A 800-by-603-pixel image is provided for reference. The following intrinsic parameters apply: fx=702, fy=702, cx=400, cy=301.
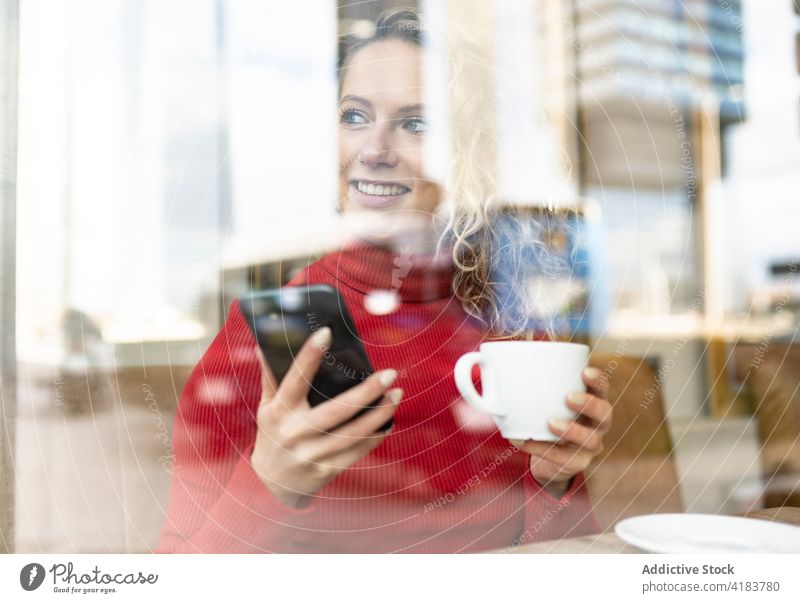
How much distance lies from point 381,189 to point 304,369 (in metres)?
0.12

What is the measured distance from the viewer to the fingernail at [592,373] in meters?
0.39

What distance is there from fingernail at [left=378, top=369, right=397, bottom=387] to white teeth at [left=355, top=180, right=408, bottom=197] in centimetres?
11

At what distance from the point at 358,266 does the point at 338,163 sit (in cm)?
6

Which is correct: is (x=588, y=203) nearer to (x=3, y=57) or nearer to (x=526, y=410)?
(x=526, y=410)

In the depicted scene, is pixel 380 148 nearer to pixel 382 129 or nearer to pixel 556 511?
pixel 382 129

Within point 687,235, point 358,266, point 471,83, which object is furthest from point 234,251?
point 687,235

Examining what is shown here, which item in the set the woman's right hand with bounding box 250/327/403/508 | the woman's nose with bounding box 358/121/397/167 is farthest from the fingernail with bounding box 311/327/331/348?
the woman's nose with bounding box 358/121/397/167

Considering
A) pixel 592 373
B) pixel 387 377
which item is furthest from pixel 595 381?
pixel 387 377

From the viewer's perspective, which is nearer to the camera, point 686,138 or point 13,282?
point 13,282

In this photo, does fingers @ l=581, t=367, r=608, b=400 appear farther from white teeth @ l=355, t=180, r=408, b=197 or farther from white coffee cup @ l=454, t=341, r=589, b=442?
white teeth @ l=355, t=180, r=408, b=197

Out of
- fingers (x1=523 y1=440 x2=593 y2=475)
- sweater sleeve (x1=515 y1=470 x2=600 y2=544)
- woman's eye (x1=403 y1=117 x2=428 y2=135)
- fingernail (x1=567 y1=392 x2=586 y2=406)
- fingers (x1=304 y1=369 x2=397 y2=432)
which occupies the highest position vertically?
woman's eye (x1=403 y1=117 x2=428 y2=135)

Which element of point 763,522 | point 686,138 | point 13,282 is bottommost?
point 763,522

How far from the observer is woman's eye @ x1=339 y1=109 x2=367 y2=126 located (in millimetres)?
426

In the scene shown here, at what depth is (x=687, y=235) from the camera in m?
0.49
